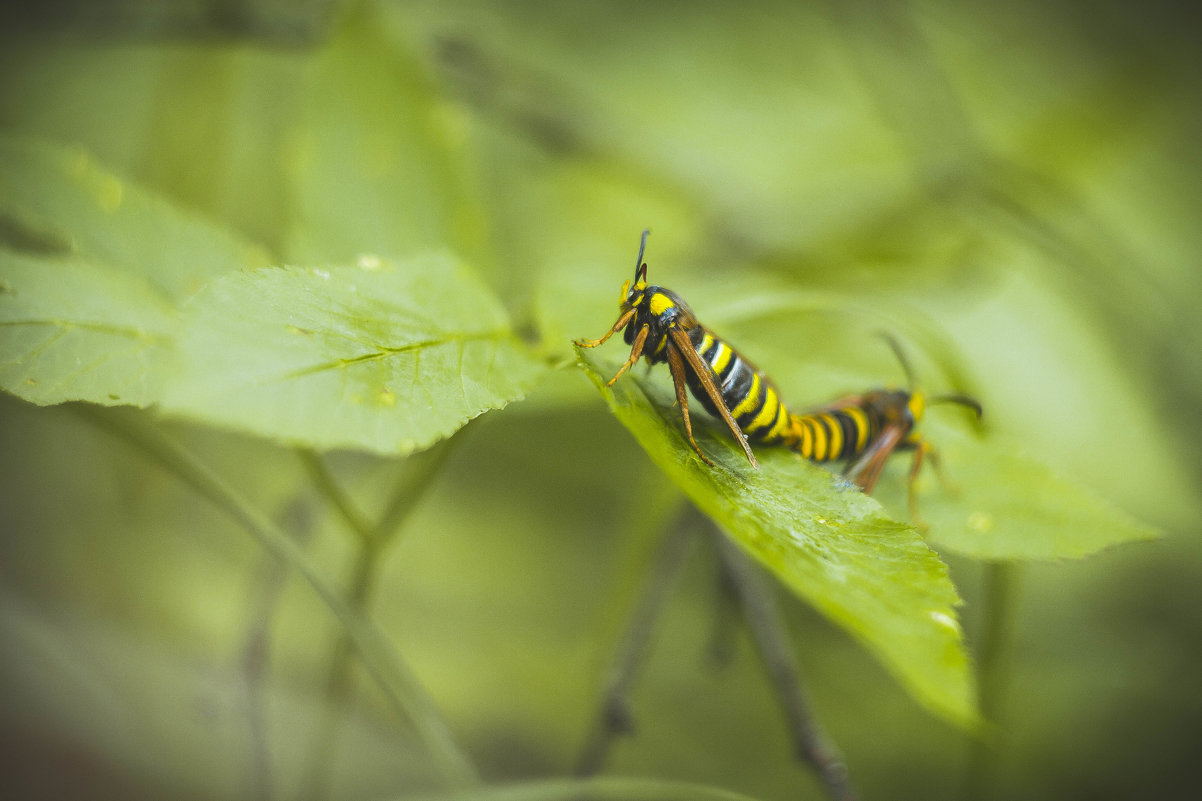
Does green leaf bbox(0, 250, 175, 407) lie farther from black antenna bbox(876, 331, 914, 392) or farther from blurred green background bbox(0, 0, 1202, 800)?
black antenna bbox(876, 331, 914, 392)

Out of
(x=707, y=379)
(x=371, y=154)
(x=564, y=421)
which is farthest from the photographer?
(x=564, y=421)

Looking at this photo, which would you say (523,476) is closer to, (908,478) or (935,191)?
(908,478)

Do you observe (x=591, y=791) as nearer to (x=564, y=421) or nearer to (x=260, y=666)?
(x=260, y=666)

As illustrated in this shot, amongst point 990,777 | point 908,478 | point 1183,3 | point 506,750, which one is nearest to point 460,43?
point 908,478

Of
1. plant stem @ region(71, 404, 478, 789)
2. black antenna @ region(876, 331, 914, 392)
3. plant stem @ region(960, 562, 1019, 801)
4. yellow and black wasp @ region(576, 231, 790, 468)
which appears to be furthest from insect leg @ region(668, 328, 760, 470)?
plant stem @ region(960, 562, 1019, 801)

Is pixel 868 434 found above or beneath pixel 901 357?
beneath

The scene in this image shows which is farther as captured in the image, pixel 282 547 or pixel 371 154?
pixel 371 154

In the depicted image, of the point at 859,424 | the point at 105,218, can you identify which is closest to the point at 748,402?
the point at 859,424
